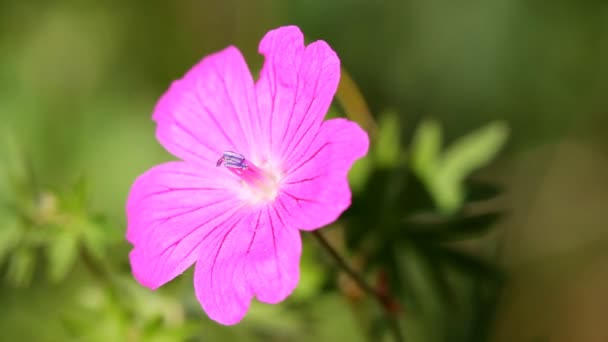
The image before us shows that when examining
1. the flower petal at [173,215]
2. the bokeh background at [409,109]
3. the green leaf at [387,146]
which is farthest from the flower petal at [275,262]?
the bokeh background at [409,109]

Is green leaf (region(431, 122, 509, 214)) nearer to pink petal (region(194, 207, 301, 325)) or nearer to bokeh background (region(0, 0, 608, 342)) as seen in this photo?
bokeh background (region(0, 0, 608, 342))

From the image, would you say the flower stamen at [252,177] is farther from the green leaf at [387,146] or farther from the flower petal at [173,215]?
the green leaf at [387,146]

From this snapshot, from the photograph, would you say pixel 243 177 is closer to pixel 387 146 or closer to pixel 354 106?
pixel 387 146

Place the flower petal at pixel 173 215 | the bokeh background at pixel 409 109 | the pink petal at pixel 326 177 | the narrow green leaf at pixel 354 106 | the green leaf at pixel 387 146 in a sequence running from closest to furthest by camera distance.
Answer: the pink petal at pixel 326 177 → the flower petal at pixel 173 215 → the green leaf at pixel 387 146 → the narrow green leaf at pixel 354 106 → the bokeh background at pixel 409 109

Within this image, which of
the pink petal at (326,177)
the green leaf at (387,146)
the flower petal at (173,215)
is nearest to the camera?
the pink petal at (326,177)

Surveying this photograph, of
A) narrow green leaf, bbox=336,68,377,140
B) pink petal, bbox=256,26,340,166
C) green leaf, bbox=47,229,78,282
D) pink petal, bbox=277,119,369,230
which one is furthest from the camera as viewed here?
narrow green leaf, bbox=336,68,377,140

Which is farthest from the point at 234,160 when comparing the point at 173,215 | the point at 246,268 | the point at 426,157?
the point at 426,157

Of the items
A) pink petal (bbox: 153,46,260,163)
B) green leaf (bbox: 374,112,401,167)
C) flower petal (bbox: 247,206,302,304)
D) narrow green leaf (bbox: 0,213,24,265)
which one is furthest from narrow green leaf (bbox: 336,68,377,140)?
narrow green leaf (bbox: 0,213,24,265)

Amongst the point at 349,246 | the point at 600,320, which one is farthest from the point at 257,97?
the point at 600,320

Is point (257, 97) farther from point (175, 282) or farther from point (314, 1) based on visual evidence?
point (314, 1)
